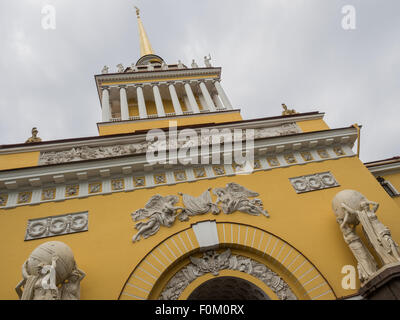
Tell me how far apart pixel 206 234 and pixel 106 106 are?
8722 millimetres

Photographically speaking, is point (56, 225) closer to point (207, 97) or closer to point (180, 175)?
point (180, 175)

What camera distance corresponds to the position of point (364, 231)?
247 inches

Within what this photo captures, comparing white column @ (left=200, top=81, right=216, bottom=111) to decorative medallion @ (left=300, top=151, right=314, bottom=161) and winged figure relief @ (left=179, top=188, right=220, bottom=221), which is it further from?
winged figure relief @ (left=179, top=188, right=220, bottom=221)

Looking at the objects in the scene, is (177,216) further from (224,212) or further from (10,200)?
(10,200)

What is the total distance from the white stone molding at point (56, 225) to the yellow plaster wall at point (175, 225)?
0.12 m

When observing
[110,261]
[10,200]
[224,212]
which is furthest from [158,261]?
[10,200]

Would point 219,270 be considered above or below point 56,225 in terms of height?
below

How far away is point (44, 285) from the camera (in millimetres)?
4633

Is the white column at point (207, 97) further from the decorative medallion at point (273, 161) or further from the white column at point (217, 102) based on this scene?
the decorative medallion at point (273, 161)

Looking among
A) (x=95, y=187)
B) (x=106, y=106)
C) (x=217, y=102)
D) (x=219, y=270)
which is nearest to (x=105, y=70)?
(x=106, y=106)

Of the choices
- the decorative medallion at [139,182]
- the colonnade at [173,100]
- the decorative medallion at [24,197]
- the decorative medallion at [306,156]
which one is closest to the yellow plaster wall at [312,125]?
the decorative medallion at [306,156]

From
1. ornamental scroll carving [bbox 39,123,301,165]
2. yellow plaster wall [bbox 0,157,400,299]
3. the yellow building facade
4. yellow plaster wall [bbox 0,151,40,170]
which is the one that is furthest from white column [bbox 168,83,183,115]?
yellow plaster wall [bbox 0,151,40,170]

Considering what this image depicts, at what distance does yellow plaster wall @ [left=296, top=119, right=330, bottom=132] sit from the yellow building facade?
1.10 metres

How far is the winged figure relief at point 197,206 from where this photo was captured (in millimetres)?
7039
